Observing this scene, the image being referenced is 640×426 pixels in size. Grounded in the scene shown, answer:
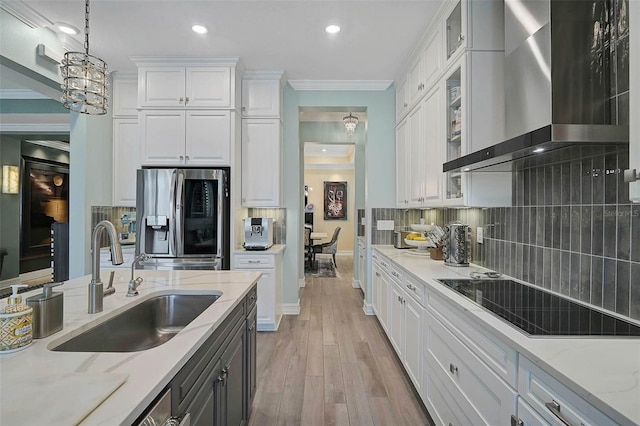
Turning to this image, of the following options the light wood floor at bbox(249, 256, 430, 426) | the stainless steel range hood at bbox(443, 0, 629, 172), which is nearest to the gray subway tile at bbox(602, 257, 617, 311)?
the stainless steel range hood at bbox(443, 0, 629, 172)

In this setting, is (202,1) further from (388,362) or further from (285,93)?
(388,362)

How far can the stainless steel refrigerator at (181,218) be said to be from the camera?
3188 mm

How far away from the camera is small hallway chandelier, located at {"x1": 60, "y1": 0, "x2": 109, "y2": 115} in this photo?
169 cm

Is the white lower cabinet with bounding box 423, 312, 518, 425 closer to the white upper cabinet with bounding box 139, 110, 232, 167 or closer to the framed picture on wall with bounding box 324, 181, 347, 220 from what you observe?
the white upper cabinet with bounding box 139, 110, 232, 167

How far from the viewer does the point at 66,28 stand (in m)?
2.79

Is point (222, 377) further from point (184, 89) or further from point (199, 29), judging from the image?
point (184, 89)

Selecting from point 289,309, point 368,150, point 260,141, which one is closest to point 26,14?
point 260,141

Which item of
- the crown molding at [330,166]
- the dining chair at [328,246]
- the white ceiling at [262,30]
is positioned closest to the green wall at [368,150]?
the white ceiling at [262,30]

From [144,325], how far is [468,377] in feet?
5.02

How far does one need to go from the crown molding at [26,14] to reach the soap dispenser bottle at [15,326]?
2789 millimetres

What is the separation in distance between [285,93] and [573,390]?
3909 mm

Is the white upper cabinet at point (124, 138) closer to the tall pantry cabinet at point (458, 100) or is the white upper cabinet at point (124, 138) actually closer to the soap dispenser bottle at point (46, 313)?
the soap dispenser bottle at point (46, 313)

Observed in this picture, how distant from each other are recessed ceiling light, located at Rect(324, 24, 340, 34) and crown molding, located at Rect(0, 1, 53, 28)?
2.38m

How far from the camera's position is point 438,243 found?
2.82 meters
